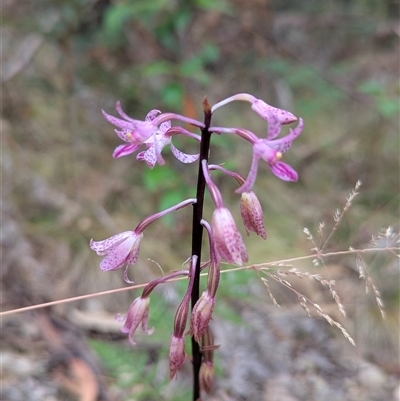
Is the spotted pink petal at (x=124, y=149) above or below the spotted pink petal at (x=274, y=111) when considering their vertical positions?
Result: below

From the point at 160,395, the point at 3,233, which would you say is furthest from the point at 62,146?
the point at 160,395

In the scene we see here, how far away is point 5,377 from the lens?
2482mm

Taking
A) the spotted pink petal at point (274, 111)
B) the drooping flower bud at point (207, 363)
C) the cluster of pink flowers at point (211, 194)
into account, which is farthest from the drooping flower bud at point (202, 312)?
the spotted pink petal at point (274, 111)

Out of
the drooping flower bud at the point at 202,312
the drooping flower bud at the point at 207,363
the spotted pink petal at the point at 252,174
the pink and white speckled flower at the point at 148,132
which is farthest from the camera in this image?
the drooping flower bud at the point at 207,363

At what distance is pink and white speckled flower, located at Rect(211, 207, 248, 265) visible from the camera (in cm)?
105

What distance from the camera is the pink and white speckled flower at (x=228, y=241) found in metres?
1.05

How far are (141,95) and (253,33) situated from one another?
1263 millimetres

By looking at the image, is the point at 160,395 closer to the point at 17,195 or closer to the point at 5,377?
the point at 5,377

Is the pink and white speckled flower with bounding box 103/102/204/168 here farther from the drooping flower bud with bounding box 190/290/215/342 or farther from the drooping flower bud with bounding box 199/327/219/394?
the drooping flower bud with bounding box 199/327/219/394

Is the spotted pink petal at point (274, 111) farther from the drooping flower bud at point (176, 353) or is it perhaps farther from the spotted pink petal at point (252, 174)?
the drooping flower bud at point (176, 353)

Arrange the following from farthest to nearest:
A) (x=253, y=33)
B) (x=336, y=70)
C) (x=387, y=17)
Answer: (x=387, y=17) → (x=336, y=70) → (x=253, y=33)

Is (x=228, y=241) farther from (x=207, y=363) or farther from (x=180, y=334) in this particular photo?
(x=207, y=363)

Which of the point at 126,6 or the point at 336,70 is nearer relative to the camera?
the point at 126,6

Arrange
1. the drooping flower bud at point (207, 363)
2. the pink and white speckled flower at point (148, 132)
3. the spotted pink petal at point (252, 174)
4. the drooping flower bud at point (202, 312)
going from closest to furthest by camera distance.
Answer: the spotted pink petal at point (252, 174) → the pink and white speckled flower at point (148, 132) → the drooping flower bud at point (202, 312) → the drooping flower bud at point (207, 363)
